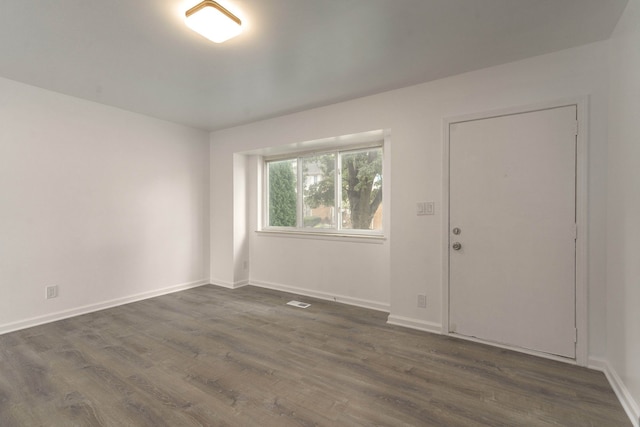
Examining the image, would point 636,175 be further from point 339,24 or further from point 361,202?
point 361,202

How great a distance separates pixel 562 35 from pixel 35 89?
4.87m

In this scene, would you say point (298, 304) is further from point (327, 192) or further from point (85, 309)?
point (85, 309)

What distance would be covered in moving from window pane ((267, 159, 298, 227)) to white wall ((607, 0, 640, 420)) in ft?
11.5

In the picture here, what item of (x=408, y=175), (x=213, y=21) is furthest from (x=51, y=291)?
(x=408, y=175)

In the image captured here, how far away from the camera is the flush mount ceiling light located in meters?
1.85

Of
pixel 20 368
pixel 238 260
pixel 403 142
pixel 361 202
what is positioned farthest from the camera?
pixel 238 260

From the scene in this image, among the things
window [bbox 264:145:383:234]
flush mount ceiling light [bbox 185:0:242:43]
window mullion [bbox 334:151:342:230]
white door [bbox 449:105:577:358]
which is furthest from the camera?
window mullion [bbox 334:151:342:230]

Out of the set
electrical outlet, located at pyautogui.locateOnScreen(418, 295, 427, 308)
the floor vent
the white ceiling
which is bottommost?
Result: the floor vent

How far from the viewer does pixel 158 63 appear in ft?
8.61

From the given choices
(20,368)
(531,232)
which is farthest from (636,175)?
(20,368)

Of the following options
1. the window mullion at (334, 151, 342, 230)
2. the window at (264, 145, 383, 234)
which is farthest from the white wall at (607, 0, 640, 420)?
the window mullion at (334, 151, 342, 230)

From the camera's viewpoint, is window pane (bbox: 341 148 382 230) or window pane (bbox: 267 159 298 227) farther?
window pane (bbox: 267 159 298 227)

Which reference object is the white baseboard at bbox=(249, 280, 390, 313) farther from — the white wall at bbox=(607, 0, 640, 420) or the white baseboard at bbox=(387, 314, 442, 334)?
the white wall at bbox=(607, 0, 640, 420)

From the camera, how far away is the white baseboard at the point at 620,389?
1.69 m
